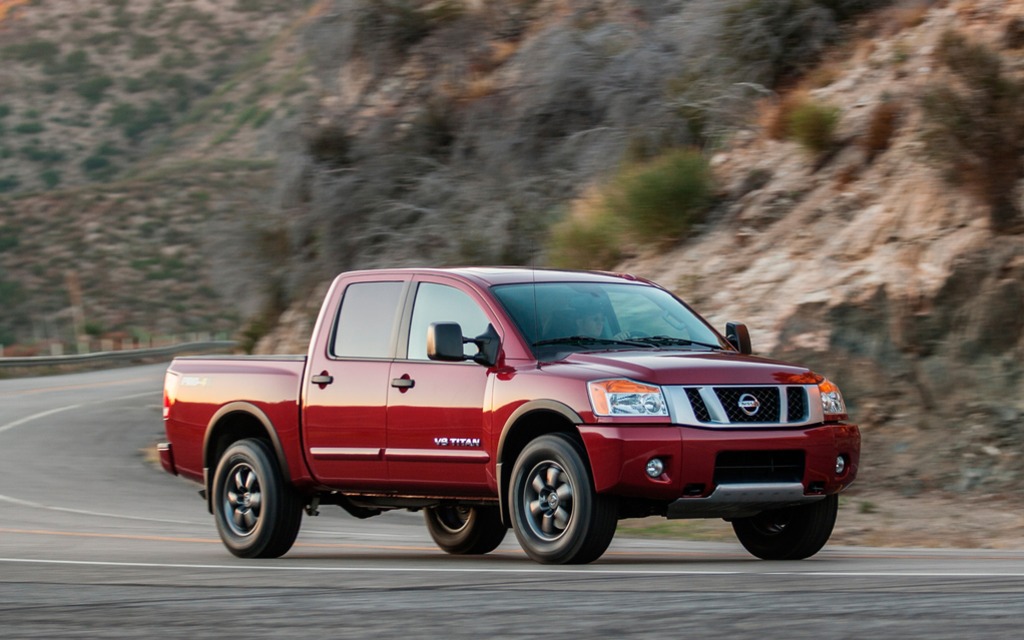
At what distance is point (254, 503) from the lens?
10977 millimetres

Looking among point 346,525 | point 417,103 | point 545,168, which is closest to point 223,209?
point 417,103

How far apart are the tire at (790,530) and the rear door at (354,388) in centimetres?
237


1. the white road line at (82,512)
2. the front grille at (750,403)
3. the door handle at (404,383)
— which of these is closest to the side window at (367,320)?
the door handle at (404,383)

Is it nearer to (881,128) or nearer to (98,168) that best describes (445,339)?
(881,128)

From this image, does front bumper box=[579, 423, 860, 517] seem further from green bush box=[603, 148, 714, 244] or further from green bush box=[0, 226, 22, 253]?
green bush box=[0, 226, 22, 253]

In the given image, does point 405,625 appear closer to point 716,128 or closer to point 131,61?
point 716,128

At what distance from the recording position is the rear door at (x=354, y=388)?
10.2 meters

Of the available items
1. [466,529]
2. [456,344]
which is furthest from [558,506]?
[466,529]

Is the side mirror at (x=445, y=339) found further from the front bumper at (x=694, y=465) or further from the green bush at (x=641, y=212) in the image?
Answer: the green bush at (x=641, y=212)

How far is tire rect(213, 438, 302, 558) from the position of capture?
35.2ft

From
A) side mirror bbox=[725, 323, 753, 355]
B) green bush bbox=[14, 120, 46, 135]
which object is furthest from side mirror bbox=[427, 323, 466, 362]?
green bush bbox=[14, 120, 46, 135]

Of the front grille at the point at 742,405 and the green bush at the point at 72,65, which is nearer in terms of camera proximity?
the front grille at the point at 742,405

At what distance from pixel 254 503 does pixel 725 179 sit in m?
10.8

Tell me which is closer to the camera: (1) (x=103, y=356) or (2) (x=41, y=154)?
(1) (x=103, y=356)
